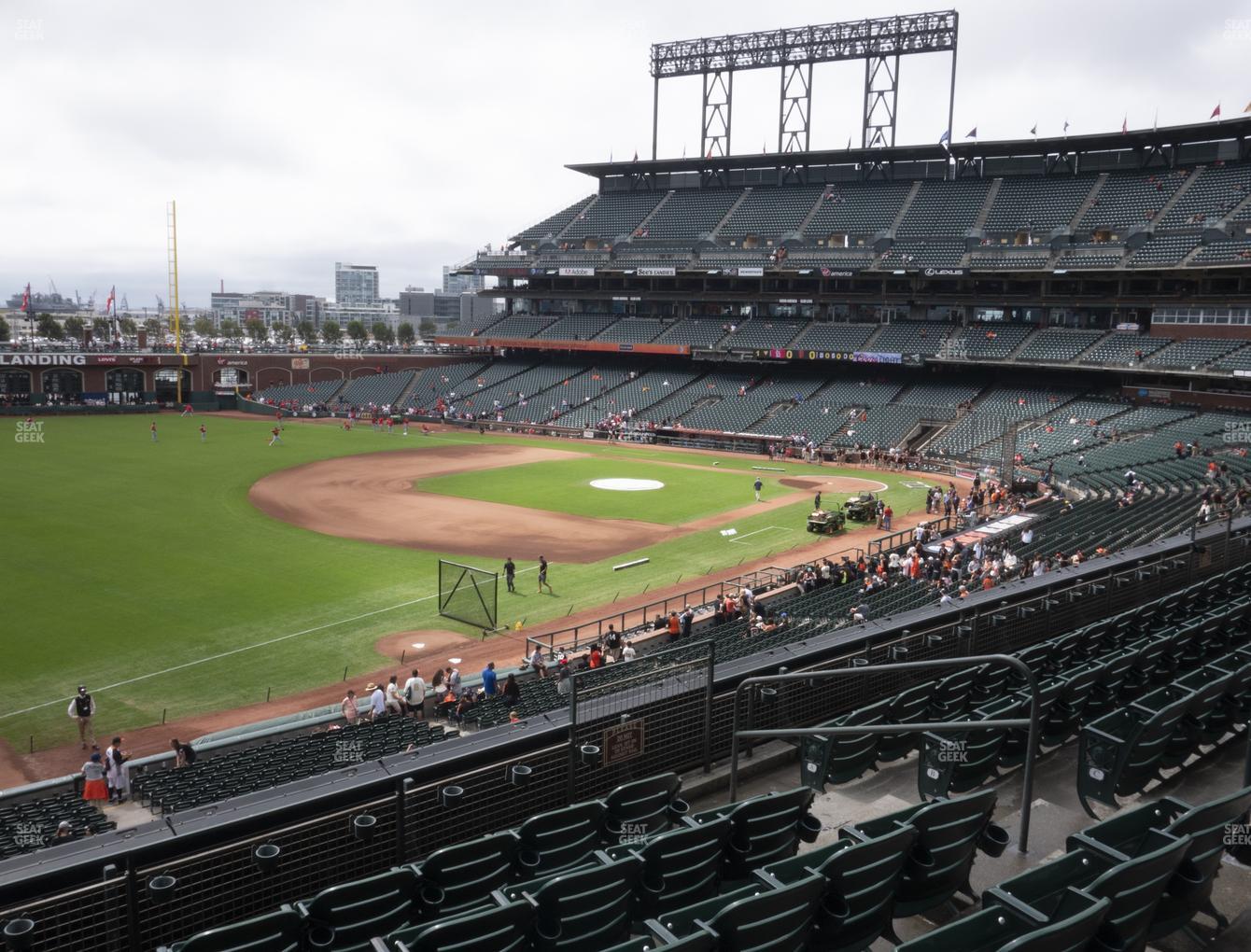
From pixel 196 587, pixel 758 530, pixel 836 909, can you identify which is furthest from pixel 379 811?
pixel 758 530

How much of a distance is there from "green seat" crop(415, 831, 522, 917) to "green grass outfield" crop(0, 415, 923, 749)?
16.7 m

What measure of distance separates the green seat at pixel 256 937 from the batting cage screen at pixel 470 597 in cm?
2186

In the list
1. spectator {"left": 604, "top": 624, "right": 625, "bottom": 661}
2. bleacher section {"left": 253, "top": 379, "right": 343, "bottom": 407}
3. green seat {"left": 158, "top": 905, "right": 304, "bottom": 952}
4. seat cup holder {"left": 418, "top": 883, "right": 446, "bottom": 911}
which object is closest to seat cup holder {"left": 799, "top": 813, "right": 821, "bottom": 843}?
seat cup holder {"left": 418, "top": 883, "right": 446, "bottom": 911}

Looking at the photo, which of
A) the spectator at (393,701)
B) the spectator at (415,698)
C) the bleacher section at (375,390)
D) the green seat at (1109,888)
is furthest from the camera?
the bleacher section at (375,390)

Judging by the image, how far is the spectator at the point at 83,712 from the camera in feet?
63.4

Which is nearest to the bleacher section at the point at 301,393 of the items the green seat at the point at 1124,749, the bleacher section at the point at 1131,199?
the bleacher section at the point at 1131,199

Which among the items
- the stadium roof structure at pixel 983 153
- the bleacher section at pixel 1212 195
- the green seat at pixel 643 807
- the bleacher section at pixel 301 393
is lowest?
the bleacher section at pixel 301 393

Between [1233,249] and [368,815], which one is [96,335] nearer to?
[1233,249]

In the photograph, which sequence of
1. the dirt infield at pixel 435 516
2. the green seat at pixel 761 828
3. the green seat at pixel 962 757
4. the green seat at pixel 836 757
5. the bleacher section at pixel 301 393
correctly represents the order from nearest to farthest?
the green seat at pixel 761 828 < the green seat at pixel 962 757 < the green seat at pixel 836 757 < the dirt infield at pixel 435 516 < the bleacher section at pixel 301 393

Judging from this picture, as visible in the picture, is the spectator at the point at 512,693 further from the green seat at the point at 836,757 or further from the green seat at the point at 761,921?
the green seat at the point at 761,921

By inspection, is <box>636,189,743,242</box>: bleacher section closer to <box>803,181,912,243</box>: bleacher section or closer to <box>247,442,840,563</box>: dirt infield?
<box>803,181,912,243</box>: bleacher section

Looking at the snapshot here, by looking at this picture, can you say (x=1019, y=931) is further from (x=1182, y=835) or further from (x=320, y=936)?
(x=320, y=936)

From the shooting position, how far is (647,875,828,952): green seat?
206 inches

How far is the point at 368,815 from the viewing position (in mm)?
7758
